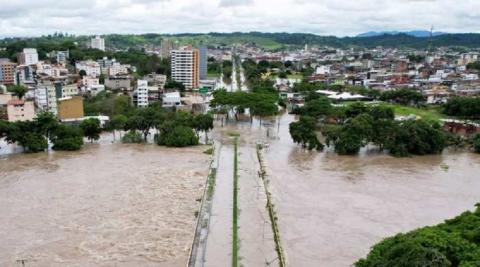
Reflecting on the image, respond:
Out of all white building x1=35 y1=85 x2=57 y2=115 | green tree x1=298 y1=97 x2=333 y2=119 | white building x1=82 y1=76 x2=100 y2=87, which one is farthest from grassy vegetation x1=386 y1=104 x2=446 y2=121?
white building x1=82 y1=76 x2=100 y2=87

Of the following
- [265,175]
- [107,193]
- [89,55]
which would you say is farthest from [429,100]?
[89,55]

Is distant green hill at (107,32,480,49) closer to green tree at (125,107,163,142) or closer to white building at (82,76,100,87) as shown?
white building at (82,76,100,87)

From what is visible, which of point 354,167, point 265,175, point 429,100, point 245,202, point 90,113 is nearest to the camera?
point 245,202

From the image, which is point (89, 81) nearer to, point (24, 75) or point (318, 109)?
point (24, 75)

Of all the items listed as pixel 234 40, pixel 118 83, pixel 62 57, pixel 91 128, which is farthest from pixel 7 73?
pixel 234 40

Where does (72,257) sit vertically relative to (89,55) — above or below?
below

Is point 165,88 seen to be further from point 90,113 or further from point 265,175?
point 265,175

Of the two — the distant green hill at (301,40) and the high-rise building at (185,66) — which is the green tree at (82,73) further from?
the distant green hill at (301,40)
